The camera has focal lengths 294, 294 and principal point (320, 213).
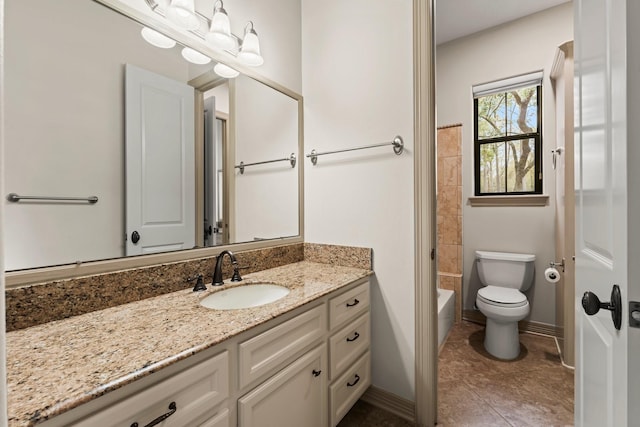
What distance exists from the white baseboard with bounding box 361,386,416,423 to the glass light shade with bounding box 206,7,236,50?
2044 millimetres

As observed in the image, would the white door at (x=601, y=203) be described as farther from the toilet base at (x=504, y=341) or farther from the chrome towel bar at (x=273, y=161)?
the chrome towel bar at (x=273, y=161)

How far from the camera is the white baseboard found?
1592mm

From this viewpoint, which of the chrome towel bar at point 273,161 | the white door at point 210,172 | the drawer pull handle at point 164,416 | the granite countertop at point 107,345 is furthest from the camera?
the chrome towel bar at point 273,161

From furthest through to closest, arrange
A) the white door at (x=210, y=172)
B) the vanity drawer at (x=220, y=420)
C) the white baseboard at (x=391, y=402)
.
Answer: the white baseboard at (x=391, y=402), the white door at (x=210, y=172), the vanity drawer at (x=220, y=420)

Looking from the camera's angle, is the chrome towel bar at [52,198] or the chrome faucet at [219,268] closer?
the chrome towel bar at [52,198]

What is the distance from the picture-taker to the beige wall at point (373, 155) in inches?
63.0

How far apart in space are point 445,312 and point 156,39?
2.62 m

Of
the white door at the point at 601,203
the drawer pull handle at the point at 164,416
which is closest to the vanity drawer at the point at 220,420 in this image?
the drawer pull handle at the point at 164,416

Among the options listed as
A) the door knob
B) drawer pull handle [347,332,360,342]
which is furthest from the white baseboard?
the door knob

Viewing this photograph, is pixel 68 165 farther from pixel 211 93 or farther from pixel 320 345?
pixel 320 345

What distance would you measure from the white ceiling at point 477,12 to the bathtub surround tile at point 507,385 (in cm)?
276

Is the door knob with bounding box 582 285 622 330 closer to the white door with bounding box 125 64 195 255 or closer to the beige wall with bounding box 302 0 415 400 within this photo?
the beige wall with bounding box 302 0 415 400

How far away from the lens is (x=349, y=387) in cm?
148

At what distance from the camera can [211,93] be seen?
58.9 inches
